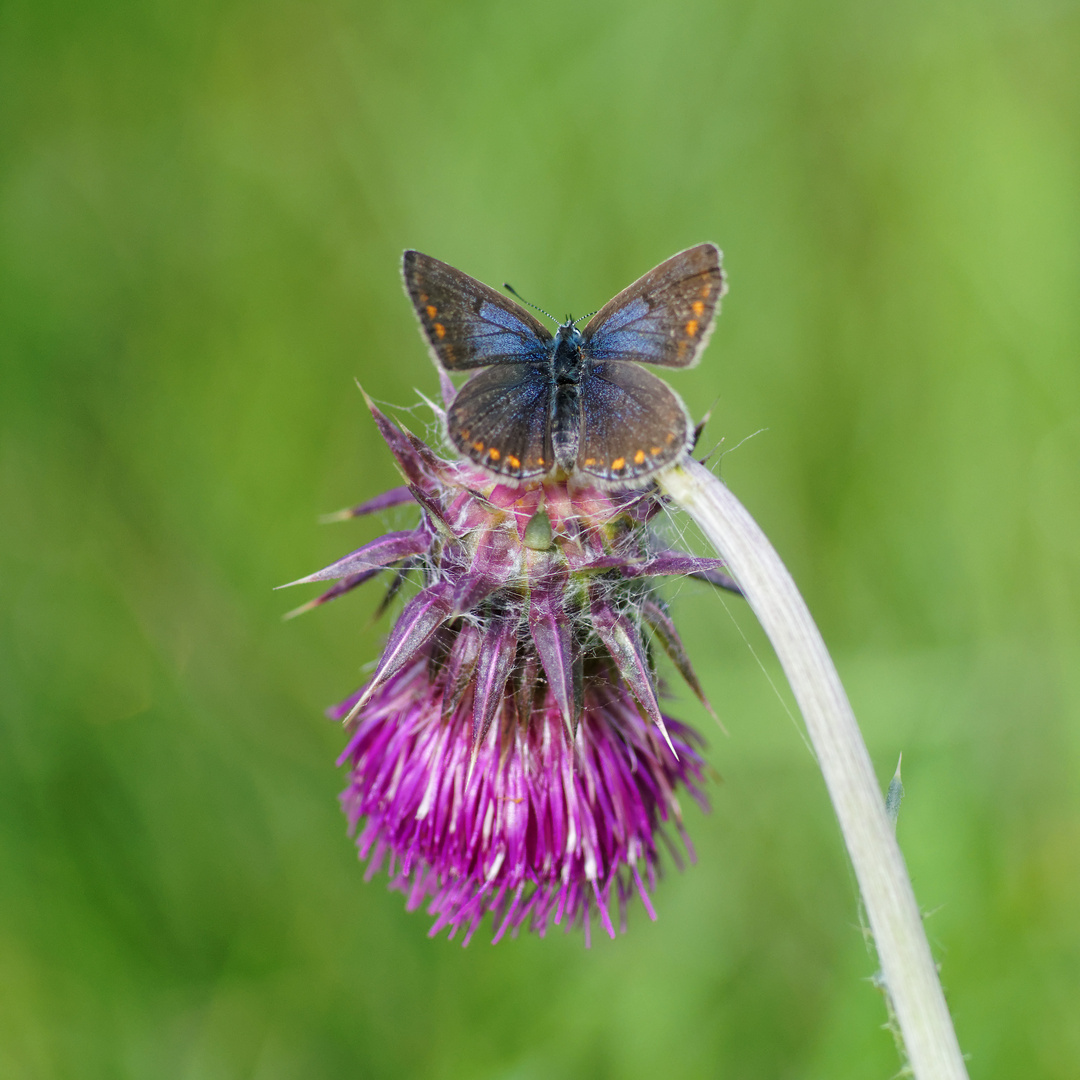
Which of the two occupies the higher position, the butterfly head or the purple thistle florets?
the butterfly head

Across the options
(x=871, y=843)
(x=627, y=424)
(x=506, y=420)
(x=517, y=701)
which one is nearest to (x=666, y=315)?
(x=627, y=424)

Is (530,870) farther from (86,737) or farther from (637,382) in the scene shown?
(86,737)

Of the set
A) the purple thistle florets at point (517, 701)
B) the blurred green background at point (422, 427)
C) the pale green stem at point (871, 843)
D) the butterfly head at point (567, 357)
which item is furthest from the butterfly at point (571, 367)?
the blurred green background at point (422, 427)

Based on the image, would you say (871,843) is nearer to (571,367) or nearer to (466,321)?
(571,367)

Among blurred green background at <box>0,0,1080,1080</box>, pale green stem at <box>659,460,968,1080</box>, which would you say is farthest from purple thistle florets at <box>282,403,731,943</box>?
blurred green background at <box>0,0,1080,1080</box>

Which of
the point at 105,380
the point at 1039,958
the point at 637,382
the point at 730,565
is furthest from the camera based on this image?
the point at 105,380

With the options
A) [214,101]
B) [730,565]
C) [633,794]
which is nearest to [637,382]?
[730,565]

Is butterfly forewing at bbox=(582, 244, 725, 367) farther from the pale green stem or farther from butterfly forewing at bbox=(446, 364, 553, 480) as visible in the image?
the pale green stem
